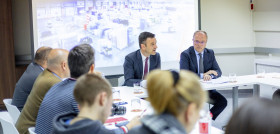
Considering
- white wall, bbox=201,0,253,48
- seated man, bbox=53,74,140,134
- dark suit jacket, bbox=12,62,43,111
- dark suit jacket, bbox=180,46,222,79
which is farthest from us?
white wall, bbox=201,0,253,48

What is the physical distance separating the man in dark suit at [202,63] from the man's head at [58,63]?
2338 mm

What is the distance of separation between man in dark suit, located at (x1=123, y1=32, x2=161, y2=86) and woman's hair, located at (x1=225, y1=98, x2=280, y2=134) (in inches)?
151

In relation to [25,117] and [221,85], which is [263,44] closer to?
[221,85]

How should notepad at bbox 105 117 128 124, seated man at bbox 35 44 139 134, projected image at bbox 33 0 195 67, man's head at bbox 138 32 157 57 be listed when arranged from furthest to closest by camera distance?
projected image at bbox 33 0 195 67
man's head at bbox 138 32 157 57
notepad at bbox 105 117 128 124
seated man at bbox 35 44 139 134

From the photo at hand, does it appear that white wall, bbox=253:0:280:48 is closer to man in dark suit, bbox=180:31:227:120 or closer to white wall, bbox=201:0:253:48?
white wall, bbox=201:0:253:48

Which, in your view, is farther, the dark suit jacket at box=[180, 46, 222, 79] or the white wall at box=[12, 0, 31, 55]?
the white wall at box=[12, 0, 31, 55]

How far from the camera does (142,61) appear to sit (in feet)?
17.7

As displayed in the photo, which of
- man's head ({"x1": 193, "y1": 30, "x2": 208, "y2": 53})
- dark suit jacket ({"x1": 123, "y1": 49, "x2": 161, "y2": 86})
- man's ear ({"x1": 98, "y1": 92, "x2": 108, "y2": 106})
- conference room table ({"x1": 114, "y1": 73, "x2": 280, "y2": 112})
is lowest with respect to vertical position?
conference room table ({"x1": 114, "y1": 73, "x2": 280, "y2": 112})

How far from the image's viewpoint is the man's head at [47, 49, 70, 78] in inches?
143

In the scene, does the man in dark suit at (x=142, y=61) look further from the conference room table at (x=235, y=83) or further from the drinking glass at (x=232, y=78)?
the drinking glass at (x=232, y=78)

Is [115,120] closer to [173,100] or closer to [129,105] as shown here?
[129,105]

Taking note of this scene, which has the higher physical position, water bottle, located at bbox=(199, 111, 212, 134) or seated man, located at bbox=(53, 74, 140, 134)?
seated man, located at bbox=(53, 74, 140, 134)

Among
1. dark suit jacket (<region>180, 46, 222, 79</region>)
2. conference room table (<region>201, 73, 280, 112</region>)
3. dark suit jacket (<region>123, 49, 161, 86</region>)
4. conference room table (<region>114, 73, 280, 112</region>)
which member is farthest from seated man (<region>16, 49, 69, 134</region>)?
dark suit jacket (<region>180, 46, 222, 79</region>)

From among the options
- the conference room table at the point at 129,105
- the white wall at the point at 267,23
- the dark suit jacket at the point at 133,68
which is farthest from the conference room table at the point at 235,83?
the white wall at the point at 267,23
